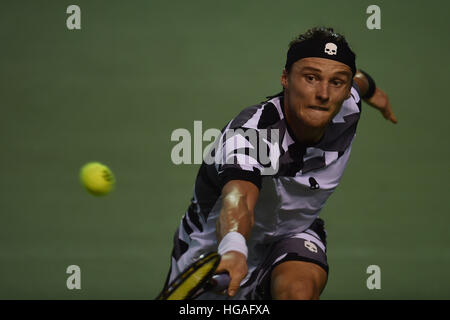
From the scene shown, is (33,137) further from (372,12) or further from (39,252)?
(372,12)

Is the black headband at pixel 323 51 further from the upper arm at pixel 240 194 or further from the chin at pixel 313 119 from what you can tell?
the upper arm at pixel 240 194

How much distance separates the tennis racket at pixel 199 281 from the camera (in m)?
2.11

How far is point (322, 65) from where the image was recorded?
272 cm

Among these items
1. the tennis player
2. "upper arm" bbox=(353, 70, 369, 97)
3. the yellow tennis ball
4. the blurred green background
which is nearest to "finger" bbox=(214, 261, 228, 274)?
the tennis player

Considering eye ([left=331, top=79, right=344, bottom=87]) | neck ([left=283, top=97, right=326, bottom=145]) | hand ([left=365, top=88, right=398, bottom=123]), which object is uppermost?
eye ([left=331, top=79, right=344, bottom=87])

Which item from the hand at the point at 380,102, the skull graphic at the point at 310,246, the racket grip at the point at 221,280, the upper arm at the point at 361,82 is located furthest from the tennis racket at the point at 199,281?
the hand at the point at 380,102

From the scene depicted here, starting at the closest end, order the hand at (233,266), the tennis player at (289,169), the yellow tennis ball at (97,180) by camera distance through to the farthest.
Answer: the hand at (233,266) < the tennis player at (289,169) < the yellow tennis ball at (97,180)

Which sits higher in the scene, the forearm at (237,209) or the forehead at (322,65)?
the forehead at (322,65)

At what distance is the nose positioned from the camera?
2.69m

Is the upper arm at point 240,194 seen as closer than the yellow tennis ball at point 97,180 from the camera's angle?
Yes

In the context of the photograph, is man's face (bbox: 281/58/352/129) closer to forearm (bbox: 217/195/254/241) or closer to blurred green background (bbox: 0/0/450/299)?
forearm (bbox: 217/195/254/241)

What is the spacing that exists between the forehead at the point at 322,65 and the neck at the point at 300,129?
143mm

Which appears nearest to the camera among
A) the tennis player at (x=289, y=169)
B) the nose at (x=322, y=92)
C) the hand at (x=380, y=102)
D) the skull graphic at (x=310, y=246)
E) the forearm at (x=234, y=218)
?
the forearm at (x=234, y=218)

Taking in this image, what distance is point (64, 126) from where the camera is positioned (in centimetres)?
479
